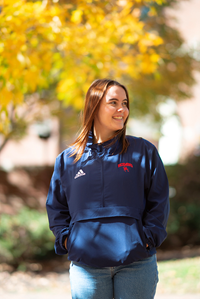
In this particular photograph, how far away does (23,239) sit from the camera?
20.9 feet

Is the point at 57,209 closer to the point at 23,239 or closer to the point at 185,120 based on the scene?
the point at 23,239

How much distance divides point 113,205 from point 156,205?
0.26 metres

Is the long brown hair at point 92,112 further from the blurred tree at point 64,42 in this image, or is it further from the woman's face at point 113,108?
the blurred tree at point 64,42

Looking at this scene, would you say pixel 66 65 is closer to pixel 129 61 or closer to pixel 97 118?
pixel 129 61

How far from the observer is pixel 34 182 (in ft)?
26.1

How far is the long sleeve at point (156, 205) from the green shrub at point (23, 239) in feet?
16.5

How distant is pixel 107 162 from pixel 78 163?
0.66 ft

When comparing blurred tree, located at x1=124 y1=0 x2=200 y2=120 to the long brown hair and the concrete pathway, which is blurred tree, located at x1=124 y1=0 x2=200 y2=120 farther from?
the long brown hair

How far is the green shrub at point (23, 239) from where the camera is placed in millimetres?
6234

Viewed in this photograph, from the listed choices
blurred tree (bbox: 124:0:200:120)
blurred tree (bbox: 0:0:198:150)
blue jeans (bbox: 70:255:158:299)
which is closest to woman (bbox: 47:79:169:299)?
blue jeans (bbox: 70:255:158:299)

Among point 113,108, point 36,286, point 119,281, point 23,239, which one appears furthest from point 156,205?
point 23,239

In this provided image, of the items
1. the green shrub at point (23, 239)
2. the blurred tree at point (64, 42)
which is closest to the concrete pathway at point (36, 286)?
the green shrub at point (23, 239)

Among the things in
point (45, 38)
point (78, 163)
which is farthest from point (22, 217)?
point (78, 163)

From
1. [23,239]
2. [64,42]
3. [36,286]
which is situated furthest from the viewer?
[23,239]
